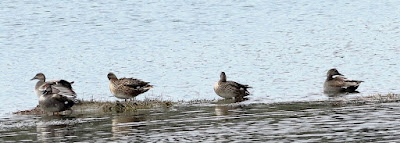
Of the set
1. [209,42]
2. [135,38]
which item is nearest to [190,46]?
[209,42]

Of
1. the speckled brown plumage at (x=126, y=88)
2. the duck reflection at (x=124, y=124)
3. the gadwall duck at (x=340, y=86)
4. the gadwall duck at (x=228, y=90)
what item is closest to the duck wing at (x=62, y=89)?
the speckled brown plumage at (x=126, y=88)

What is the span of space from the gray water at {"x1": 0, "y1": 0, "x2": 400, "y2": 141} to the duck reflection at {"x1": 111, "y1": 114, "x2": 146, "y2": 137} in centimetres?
367

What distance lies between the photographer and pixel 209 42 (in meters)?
47.0

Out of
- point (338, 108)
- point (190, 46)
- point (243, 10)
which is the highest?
point (243, 10)

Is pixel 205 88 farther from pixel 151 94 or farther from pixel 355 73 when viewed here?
pixel 355 73

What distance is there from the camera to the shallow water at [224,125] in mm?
18219

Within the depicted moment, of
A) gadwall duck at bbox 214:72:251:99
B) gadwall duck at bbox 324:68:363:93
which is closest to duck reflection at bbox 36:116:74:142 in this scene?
gadwall duck at bbox 214:72:251:99

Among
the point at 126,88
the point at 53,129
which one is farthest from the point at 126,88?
the point at 53,129

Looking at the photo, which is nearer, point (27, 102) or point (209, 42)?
point (27, 102)

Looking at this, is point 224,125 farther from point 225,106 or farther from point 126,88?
point 126,88

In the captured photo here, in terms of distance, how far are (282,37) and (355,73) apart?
1484 centimetres

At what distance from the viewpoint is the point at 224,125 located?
66.2 ft

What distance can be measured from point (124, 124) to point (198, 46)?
24155 millimetres

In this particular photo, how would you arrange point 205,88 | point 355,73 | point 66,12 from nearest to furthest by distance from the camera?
1. point 205,88
2. point 355,73
3. point 66,12
